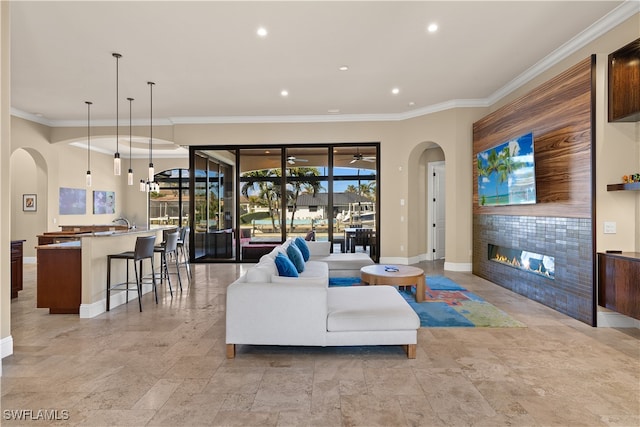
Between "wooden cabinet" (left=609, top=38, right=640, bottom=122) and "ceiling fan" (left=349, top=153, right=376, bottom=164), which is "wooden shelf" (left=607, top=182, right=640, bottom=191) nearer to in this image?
"wooden cabinet" (left=609, top=38, right=640, bottom=122)

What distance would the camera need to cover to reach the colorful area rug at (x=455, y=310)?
154 inches

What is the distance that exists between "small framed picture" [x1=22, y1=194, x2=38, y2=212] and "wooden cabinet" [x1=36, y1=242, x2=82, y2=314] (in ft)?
18.9

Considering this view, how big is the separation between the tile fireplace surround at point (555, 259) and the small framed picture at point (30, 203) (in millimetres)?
10353

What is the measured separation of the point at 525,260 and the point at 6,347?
20.1ft

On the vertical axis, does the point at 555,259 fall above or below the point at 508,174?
below

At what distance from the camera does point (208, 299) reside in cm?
506

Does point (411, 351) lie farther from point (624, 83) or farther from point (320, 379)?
point (624, 83)

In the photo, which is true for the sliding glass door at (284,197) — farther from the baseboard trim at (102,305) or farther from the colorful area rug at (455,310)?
the baseboard trim at (102,305)

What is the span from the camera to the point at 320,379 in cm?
264

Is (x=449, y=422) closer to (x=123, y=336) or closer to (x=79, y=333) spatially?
(x=123, y=336)

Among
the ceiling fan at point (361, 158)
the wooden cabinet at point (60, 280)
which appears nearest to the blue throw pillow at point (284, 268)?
the wooden cabinet at point (60, 280)

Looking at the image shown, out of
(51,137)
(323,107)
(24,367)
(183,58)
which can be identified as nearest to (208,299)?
(24,367)

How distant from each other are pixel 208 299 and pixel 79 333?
1.65 metres

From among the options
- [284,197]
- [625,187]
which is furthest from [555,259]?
[284,197]
